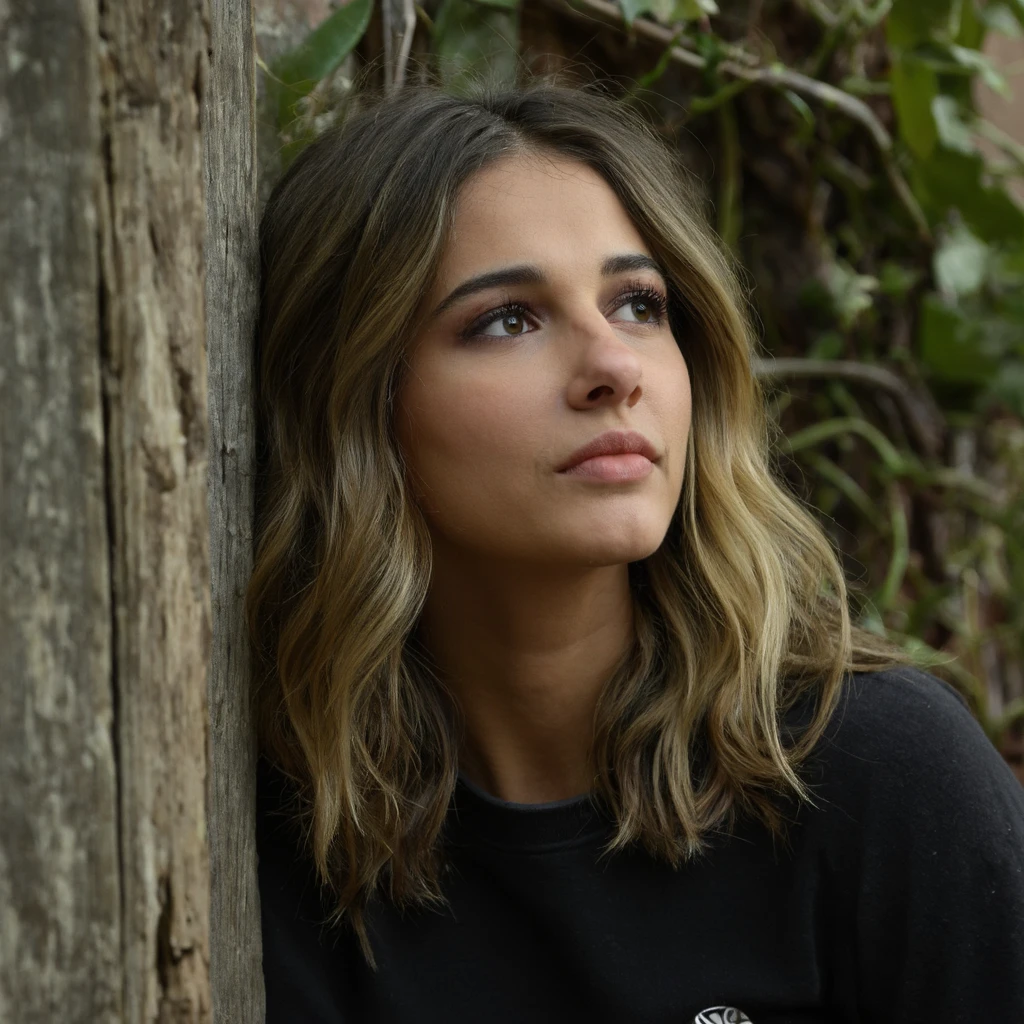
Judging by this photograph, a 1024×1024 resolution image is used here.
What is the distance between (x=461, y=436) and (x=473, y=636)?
1.09 feet

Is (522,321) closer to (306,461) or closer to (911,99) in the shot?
(306,461)

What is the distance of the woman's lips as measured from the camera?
1477 millimetres

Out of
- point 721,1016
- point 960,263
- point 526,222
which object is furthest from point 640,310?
point 960,263

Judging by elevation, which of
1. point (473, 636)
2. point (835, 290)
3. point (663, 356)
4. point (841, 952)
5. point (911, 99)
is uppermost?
point (911, 99)

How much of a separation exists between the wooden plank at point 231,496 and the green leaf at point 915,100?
1234 mm

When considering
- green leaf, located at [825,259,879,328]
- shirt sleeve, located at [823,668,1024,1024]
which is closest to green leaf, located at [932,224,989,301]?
green leaf, located at [825,259,879,328]

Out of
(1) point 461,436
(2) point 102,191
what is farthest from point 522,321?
(2) point 102,191

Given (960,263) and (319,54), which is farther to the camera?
(960,263)

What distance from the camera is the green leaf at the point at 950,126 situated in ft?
7.66

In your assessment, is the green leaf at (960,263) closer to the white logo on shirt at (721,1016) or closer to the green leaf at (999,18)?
the green leaf at (999,18)

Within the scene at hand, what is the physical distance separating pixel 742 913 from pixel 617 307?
29.5 inches

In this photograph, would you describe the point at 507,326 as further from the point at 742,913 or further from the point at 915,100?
the point at 915,100

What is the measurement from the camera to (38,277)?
3.12ft

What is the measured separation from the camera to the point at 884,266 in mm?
2580
